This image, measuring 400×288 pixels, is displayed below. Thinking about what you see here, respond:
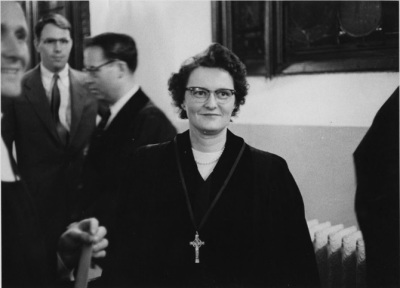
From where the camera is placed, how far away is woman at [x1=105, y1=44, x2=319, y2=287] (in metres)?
1.43

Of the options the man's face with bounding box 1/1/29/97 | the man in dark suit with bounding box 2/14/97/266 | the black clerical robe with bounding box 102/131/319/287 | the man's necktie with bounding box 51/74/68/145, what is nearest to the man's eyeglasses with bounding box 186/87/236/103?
the black clerical robe with bounding box 102/131/319/287

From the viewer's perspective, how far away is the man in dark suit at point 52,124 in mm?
1590

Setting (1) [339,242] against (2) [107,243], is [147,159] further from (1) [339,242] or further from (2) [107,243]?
(1) [339,242]

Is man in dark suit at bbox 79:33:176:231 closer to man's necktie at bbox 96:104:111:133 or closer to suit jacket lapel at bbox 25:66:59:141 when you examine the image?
man's necktie at bbox 96:104:111:133

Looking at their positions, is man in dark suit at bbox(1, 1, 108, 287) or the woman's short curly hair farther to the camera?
man in dark suit at bbox(1, 1, 108, 287)

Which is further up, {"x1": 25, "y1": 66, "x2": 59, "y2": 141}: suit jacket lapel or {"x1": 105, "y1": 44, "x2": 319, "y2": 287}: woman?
{"x1": 25, "y1": 66, "x2": 59, "y2": 141}: suit jacket lapel

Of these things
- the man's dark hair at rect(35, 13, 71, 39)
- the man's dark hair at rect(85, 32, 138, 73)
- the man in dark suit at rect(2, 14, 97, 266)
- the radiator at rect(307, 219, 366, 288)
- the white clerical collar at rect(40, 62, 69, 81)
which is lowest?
the radiator at rect(307, 219, 366, 288)

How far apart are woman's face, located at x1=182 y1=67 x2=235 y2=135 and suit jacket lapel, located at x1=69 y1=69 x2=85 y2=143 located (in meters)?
0.38

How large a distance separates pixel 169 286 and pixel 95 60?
2.41 feet

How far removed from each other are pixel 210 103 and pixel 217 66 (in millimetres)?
114

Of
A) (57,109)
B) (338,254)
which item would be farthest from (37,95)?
(338,254)

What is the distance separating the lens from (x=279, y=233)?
143cm

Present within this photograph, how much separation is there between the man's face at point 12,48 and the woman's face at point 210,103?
57 centimetres

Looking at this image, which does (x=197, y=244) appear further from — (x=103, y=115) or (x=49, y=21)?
(x=49, y=21)
